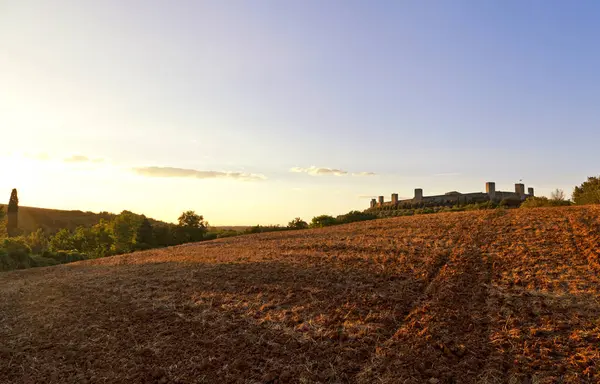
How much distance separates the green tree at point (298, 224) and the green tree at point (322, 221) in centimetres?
92

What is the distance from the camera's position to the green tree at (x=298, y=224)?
1341 inches

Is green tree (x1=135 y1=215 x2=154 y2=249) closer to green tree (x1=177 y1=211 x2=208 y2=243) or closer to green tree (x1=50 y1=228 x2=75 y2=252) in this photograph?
green tree (x1=177 y1=211 x2=208 y2=243)

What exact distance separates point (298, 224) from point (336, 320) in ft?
87.0

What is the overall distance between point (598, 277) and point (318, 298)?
22.6ft

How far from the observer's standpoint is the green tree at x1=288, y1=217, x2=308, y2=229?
34062mm

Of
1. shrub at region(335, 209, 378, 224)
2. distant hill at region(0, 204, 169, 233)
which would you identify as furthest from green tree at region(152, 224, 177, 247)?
distant hill at region(0, 204, 169, 233)

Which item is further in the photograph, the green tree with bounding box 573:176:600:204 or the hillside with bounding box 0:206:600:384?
the green tree with bounding box 573:176:600:204

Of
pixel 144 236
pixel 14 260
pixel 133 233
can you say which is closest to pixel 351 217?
pixel 144 236

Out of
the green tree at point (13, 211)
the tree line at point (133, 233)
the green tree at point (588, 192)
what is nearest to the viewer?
the green tree at point (588, 192)

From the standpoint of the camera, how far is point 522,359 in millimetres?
5918

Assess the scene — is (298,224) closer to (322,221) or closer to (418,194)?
(322,221)

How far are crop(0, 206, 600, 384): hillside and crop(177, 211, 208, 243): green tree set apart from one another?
22.1 m

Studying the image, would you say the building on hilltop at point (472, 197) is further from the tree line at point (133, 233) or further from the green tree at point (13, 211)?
the green tree at point (13, 211)

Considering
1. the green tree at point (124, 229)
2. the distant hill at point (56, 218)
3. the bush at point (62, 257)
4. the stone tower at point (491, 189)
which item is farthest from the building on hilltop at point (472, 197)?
the distant hill at point (56, 218)
